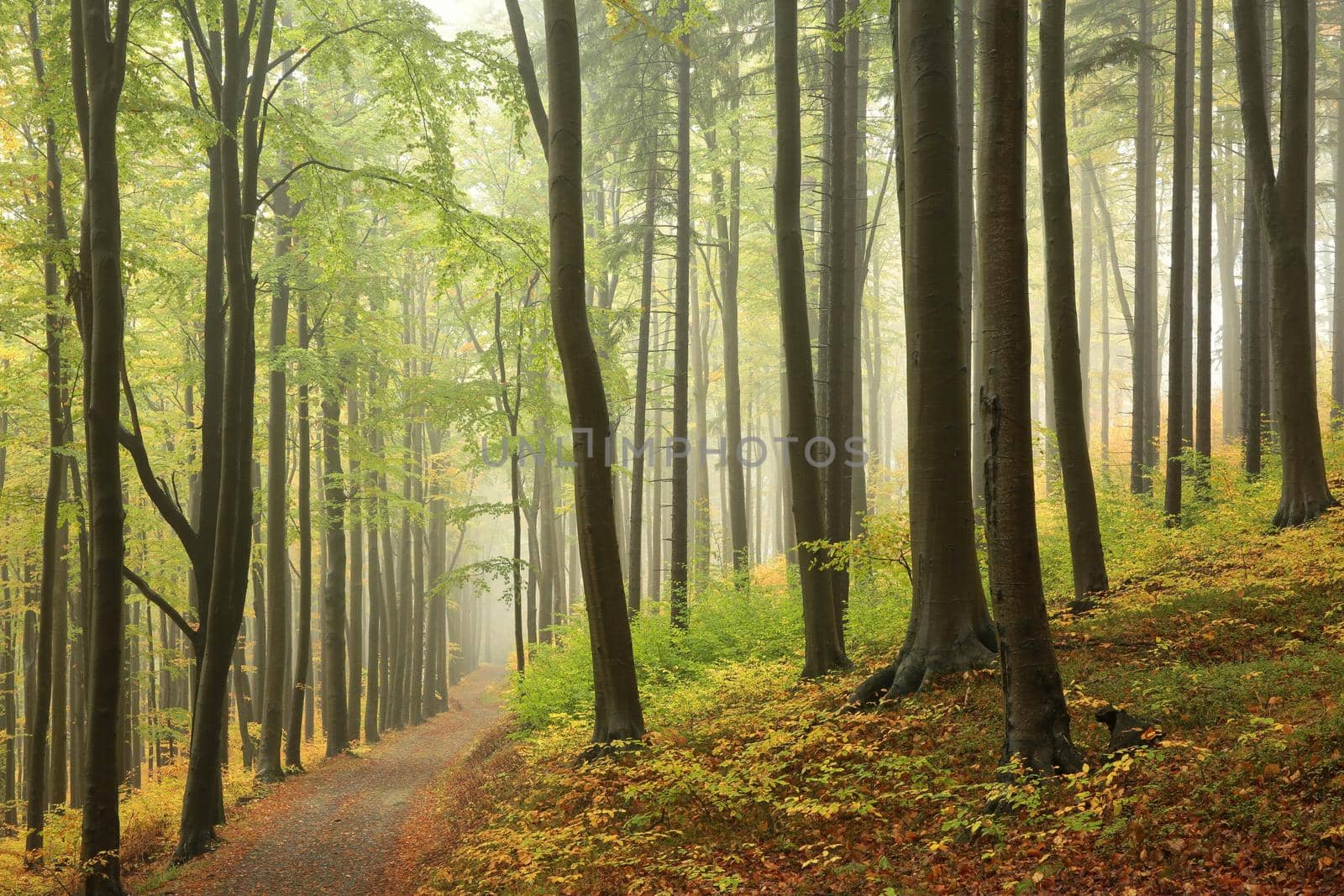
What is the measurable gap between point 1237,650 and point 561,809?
6.20 metres

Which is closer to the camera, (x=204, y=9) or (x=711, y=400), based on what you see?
(x=204, y=9)

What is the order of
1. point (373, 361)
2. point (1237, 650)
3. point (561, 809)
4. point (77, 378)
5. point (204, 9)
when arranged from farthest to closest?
point (373, 361)
point (77, 378)
point (204, 9)
point (561, 809)
point (1237, 650)

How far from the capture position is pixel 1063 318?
10109 millimetres

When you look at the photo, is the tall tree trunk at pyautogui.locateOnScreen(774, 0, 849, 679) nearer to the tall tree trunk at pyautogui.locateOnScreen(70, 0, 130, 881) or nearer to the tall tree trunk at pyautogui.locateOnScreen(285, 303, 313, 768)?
the tall tree trunk at pyautogui.locateOnScreen(70, 0, 130, 881)

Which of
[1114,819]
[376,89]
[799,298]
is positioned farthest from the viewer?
[376,89]

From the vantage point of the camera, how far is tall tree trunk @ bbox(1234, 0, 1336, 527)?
10391 millimetres

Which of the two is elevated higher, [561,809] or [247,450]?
[247,450]

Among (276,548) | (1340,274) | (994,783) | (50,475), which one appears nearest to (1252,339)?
(994,783)

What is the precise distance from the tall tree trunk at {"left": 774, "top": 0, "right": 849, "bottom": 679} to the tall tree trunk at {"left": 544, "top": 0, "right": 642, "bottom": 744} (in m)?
2.25

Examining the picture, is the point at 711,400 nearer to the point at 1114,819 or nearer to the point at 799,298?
the point at 799,298

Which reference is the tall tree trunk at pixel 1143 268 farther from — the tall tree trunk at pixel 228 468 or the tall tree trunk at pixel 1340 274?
the tall tree trunk at pixel 228 468

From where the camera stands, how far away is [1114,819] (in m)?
4.67

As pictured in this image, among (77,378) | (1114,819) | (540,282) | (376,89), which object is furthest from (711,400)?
(1114,819)

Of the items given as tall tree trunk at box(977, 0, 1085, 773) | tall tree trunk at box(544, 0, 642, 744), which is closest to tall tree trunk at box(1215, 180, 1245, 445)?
tall tree trunk at box(544, 0, 642, 744)
